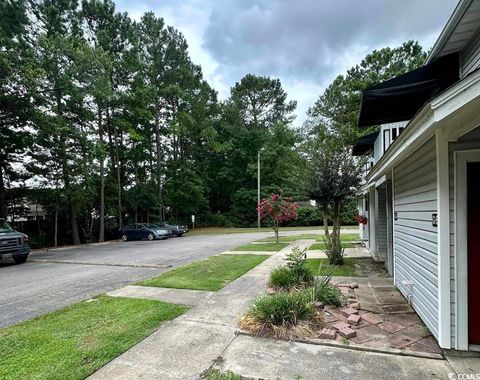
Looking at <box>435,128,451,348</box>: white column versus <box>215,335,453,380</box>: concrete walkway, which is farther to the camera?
<box>435,128,451,348</box>: white column

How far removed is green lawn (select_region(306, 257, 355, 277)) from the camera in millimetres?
6514

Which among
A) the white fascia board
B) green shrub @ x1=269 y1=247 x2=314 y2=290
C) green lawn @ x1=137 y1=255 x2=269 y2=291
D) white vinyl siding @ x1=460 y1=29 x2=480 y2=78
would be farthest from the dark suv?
white vinyl siding @ x1=460 y1=29 x2=480 y2=78


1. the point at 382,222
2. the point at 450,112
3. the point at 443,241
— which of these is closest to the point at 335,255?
the point at 382,222

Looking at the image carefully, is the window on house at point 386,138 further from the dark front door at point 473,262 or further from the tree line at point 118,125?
the dark front door at point 473,262

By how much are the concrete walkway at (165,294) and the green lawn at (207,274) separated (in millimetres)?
255

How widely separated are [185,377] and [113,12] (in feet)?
72.7

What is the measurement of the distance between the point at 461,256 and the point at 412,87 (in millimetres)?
2841

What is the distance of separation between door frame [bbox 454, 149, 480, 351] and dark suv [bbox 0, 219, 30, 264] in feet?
37.4

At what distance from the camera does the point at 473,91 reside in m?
2.08

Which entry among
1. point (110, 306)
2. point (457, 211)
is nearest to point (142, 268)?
point (110, 306)

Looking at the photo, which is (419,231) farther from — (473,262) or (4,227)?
(4,227)

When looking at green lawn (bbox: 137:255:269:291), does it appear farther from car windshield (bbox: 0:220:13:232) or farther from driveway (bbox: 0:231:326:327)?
car windshield (bbox: 0:220:13:232)

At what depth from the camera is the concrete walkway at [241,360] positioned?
8.53 ft

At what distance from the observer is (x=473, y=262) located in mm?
2887
